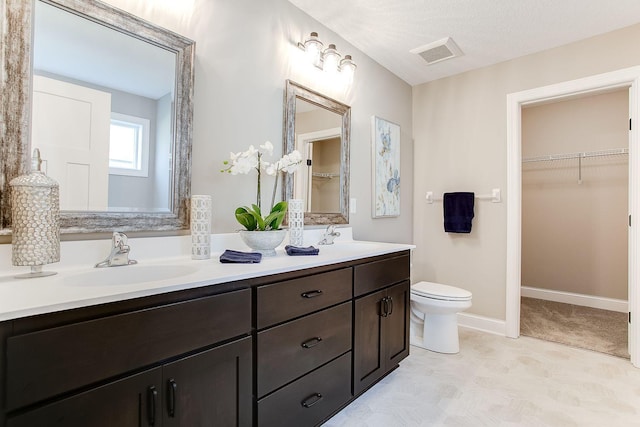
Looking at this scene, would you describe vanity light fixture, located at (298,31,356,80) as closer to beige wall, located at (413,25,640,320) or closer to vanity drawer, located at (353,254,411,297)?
beige wall, located at (413,25,640,320)

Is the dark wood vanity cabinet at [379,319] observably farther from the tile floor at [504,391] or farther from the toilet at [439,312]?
the toilet at [439,312]

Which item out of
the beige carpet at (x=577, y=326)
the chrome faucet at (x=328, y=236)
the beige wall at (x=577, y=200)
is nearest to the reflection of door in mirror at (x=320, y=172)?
the chrome faucet at (x=328, y=236)

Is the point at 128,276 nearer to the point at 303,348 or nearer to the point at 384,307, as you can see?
the point at 303,348

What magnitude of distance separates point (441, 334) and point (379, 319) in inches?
34.0

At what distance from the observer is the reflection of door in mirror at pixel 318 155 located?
215cm

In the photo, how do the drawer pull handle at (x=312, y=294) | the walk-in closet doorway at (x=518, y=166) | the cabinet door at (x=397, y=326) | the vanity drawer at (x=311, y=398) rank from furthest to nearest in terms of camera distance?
the walk-in closet doorway at (x=518, y=166) → the cabinet door at (x=397, y=326) → the drawer pull handle at (x=312, y=294) → the vanity drawer at (x=311, y=398)

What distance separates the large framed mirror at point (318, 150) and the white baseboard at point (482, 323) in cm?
158

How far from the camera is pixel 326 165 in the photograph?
236 cm

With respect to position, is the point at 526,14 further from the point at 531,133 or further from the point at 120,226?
the point at 120,226

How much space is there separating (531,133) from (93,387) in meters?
4.64

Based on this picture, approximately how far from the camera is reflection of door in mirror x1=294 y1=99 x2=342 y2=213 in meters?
2.15

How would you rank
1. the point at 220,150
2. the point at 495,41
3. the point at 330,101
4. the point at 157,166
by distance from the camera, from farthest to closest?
the point at 495,41
the point at 330,101
the point at 220,150
the point at 157,166

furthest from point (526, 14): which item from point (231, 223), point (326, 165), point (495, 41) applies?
point (231, 223)

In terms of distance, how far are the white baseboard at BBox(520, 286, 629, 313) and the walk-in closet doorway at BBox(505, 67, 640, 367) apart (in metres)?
1.07
